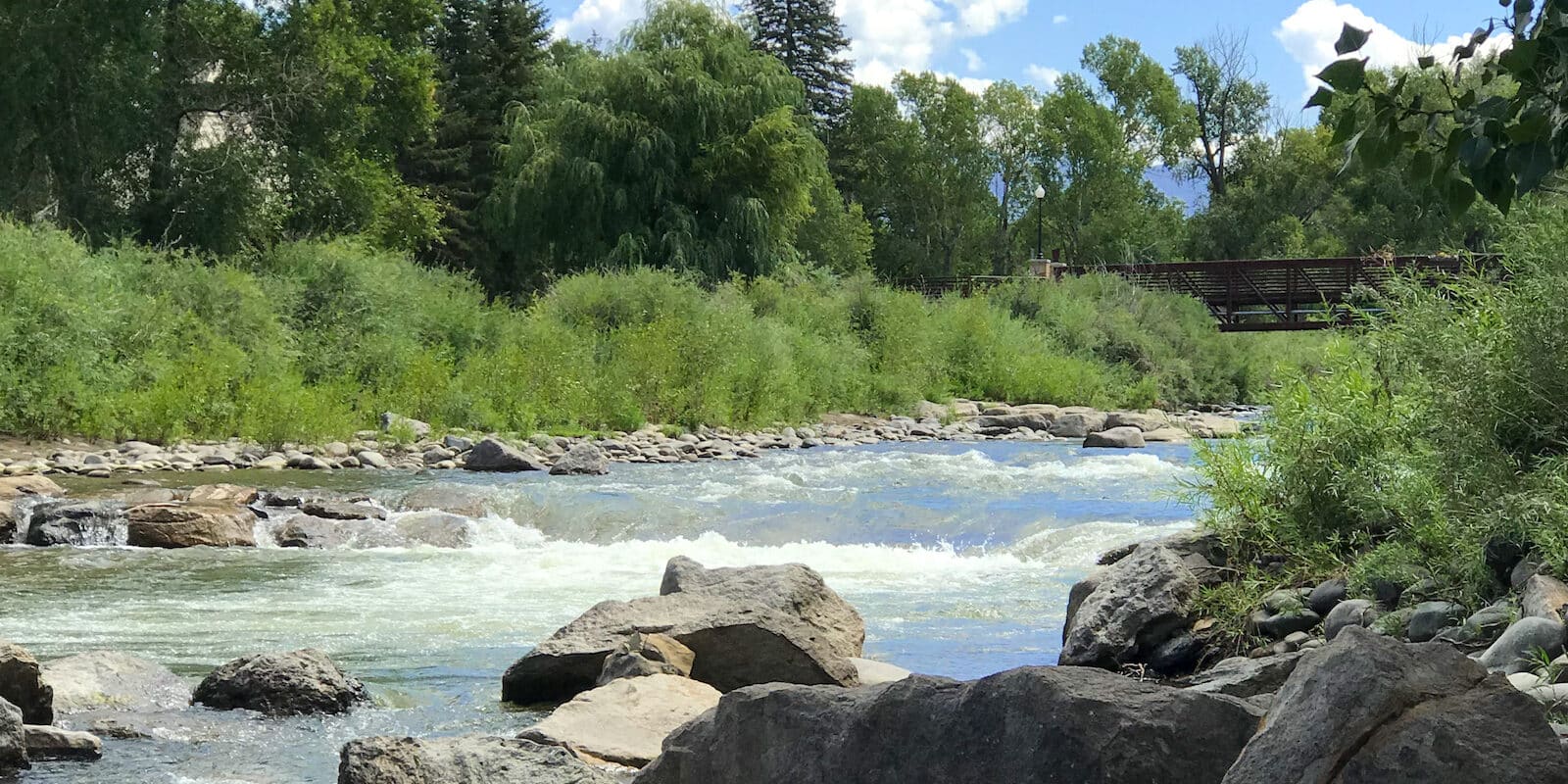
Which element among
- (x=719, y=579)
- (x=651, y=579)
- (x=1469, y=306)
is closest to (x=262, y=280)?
(x=651, y=579)

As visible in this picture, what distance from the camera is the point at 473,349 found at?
28094mm

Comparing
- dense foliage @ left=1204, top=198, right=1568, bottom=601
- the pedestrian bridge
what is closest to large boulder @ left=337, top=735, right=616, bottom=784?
dense foliage @ left=1204, top=198, right=1568, bottom=601

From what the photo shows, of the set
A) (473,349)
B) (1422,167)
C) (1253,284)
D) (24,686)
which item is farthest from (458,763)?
(1253,284)

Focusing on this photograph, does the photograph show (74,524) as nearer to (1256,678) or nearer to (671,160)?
(1256,678)

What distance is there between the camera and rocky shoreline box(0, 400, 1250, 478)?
18859 mm

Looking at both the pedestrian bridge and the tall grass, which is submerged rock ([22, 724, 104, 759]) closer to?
the tall grass

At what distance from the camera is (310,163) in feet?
105

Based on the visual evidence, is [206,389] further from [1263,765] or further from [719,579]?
[1263,765]

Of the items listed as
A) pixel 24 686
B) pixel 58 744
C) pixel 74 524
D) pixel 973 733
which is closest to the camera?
pixel 973 733

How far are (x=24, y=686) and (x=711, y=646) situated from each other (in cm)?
312

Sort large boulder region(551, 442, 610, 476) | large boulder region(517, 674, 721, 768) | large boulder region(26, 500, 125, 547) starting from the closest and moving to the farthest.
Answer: large boulder region(517, 674, 721, 768) < large boulder region(26, 500, 125, 547) < large boulder region(551, 442, 610, 476)

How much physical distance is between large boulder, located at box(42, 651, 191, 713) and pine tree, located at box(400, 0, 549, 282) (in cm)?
3847

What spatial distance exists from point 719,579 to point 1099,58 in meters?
69.3

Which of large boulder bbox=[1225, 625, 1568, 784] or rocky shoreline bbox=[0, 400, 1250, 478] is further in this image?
rocky shoreline bbox=[0, 400, 1250, 478]
